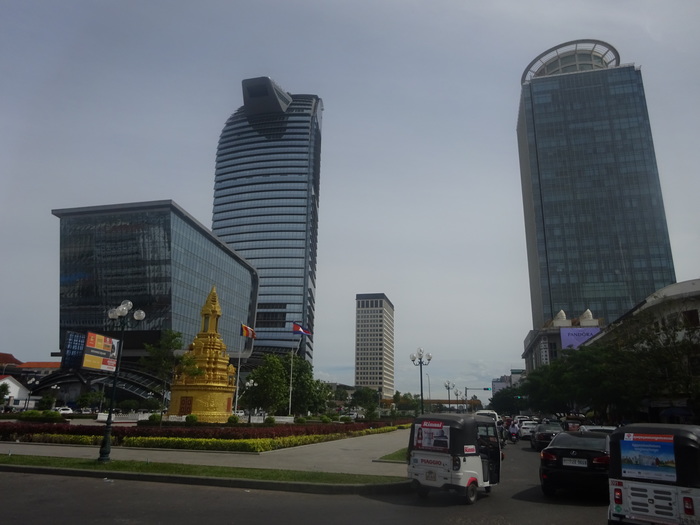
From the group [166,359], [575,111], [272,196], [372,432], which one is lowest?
[372,432]

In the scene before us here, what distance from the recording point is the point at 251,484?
1216 cm

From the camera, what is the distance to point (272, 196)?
158500 mm

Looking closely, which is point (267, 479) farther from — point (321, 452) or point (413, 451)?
point (321, 452)

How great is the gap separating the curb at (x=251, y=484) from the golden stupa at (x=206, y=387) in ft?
76.3

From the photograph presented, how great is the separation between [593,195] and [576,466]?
124m

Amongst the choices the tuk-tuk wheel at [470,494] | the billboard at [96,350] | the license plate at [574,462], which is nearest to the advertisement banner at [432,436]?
the tuk-tuk wheel at [470,494]

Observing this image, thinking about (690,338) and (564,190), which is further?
(564,190)

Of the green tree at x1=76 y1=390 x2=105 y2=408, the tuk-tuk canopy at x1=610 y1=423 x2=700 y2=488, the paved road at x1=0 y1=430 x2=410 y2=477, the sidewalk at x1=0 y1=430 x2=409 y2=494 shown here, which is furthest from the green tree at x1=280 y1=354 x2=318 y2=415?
the tuk-tuk canopy at x1=610 y1=423 x2=700 y2=488

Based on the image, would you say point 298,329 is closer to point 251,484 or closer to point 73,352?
point 251,484

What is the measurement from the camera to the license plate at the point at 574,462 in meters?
11.3

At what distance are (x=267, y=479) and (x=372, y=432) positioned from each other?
98.4 ft

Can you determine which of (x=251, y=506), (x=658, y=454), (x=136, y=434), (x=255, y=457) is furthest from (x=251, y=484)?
(x=136, y=434)

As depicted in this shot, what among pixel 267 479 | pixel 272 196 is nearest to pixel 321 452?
pixel 267 479

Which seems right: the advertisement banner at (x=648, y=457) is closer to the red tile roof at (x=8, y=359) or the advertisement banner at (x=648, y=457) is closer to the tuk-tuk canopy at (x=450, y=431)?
the tuk-tuk canopy at (x=450, y=431)
